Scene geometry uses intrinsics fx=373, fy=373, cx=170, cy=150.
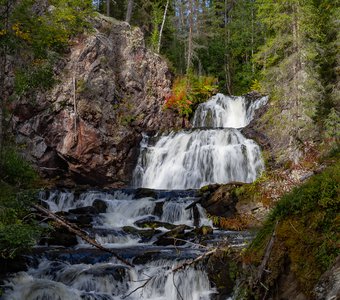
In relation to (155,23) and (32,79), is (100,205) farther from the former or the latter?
(155,23)

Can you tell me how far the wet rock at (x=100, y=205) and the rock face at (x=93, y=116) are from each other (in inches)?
221

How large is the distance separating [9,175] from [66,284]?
444 cm

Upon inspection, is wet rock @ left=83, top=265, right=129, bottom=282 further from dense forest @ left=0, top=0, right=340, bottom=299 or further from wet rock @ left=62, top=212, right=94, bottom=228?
wet rock @ left=62, top=212, right=94, bottom=228

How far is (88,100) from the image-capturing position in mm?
22938

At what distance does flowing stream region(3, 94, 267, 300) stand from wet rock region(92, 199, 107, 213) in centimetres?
5

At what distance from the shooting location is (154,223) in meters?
14.7

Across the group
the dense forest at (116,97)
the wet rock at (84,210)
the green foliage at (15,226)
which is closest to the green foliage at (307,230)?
the dense forest at (116,97)

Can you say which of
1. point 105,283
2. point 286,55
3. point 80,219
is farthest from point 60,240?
point 286,55

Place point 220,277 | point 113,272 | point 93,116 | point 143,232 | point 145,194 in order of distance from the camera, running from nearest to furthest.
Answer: point 220,277 → point 113,272 → point 143,232 → point 145,194 → point 93,116

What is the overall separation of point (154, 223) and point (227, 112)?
533 inches

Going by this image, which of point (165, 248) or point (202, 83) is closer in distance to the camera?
point (165, 248)

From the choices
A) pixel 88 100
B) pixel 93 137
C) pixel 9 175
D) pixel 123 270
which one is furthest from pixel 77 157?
pixel 123 270

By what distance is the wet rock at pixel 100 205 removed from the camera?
16.4 meters

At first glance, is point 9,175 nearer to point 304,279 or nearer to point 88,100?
point 304,279
